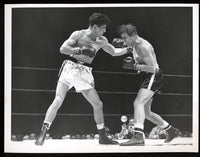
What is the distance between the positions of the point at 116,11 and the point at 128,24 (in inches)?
5.2

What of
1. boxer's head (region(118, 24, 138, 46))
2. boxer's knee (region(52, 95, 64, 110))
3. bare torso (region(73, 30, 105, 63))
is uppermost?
boxer's head (region(118, 24, 138, 46))

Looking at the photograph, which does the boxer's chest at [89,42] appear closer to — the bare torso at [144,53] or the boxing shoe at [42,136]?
the bare torso at [144,53]

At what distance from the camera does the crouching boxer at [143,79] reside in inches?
104

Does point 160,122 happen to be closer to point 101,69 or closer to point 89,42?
point 101,69

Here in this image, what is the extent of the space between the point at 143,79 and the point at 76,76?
0.50 metres

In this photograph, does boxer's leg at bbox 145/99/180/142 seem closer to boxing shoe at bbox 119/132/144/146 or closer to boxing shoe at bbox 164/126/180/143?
boxing shoe at bbox 164/126/180/143

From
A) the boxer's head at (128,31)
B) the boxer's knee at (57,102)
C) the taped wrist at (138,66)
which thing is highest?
the boxer's head at (128,31)

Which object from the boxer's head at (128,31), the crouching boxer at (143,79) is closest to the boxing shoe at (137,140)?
the crouching boxer at (143,79)

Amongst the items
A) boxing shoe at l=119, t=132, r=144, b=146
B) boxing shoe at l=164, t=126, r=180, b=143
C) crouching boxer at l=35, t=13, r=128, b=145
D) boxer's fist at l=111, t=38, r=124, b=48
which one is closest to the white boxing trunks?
crouching boxer at l=35, t=13, r=128, b=145

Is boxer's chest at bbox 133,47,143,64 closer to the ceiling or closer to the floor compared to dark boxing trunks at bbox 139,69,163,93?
closer to the ceiling

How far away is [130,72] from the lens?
8.80ft

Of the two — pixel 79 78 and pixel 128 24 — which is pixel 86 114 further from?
pixel 128 24

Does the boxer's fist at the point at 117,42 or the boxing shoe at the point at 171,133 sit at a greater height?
the boxer's fist at the point at 117,42

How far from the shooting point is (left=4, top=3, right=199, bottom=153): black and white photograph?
2.66 metres
